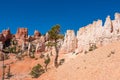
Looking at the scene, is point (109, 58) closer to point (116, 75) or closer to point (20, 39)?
point (116, 75)

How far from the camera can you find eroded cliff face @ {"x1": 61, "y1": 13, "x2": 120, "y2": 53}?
59.6 m

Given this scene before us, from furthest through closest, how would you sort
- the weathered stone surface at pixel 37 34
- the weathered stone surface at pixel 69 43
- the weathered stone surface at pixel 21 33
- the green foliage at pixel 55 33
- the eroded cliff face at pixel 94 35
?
the weathered stone surface at pixel 21 33, the weathered stone surface at pixel 37 34, the weathered stone surface at pixel 69 43, the eroded cliff face at pixel 94 35, the green foliage at pixel 55 33

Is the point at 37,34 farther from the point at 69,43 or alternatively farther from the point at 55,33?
the point at 55,33

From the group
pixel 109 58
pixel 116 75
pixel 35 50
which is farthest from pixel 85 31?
pixel 116 75

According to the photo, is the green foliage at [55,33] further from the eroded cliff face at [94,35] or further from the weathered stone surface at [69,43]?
the weathered stone surface at [69,43]

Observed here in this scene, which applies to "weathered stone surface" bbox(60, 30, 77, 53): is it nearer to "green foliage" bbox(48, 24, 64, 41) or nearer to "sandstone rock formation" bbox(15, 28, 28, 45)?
"green foliage" bbox(48, 24, 64, 41)

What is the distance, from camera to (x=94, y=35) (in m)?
67.9

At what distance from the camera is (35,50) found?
103 meters

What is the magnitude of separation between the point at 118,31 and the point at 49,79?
3127 centimetres

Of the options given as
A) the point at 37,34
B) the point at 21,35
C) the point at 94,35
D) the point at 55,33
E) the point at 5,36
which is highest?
the point at 37,34

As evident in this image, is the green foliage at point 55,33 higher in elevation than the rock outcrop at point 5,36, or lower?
lower

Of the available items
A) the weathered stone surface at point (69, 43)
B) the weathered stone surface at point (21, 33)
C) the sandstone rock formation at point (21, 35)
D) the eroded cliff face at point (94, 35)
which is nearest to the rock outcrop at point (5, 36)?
the sandstone rock formation at point (21, 35)

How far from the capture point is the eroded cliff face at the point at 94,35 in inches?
2347

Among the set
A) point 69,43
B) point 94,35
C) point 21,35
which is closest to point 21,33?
point 21,35
